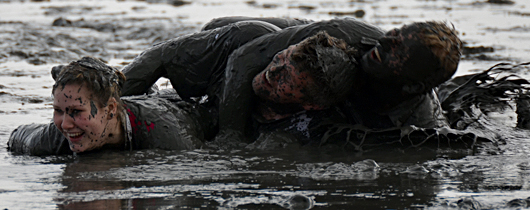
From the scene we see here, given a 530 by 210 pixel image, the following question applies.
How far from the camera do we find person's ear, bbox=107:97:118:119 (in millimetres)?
4387

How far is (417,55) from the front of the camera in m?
4.27

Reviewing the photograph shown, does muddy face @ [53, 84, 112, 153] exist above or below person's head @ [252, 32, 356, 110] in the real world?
below

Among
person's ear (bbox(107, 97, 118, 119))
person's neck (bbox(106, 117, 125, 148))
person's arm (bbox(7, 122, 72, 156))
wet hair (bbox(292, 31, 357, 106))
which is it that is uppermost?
wet hair (bbox(292, 31, 357, 106))

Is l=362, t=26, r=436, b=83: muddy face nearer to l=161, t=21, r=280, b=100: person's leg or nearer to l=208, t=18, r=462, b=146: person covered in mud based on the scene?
l=208, t=18, r=462, b=146: person covered in mud

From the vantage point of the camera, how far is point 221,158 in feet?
14.3

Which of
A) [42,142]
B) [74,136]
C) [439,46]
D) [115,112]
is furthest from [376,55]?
[42,142]

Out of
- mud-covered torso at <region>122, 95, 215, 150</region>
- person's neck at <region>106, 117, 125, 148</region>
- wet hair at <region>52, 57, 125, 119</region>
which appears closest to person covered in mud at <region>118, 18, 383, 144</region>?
mud-covered torso at <region>122, 95, 215, 150</region>

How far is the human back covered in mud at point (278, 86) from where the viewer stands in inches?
171

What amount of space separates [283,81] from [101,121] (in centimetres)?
122

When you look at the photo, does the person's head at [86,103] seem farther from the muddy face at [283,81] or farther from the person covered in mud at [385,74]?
the muddy face at [283,81]

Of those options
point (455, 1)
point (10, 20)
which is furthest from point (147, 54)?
point (455, 1)

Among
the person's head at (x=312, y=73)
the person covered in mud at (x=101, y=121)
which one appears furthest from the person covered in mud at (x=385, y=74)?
the person covered in mud at (x=101, y=121)

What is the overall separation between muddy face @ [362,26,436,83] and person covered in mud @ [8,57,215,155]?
1.31m

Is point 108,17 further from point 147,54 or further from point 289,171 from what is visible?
point 289,171
